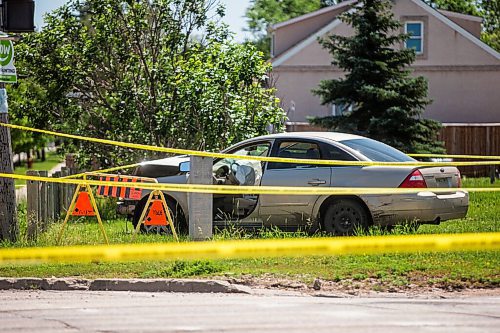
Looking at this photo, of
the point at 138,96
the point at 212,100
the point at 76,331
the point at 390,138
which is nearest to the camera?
the point at 76,331

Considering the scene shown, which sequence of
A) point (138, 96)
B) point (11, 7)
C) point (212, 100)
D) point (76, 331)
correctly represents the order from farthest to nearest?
point (138, 96), point (212, 100), point (11, 7), point (76, 331)

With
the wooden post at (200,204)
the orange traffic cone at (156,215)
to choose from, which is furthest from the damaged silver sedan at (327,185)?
the orange traffic cone at (156,215)

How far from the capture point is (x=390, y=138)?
29.3 metres

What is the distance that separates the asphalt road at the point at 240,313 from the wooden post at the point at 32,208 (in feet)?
12.2

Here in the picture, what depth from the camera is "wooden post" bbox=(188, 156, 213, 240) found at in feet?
43.2

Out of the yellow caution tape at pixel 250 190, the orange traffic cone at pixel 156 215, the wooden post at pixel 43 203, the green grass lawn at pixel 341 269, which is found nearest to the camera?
the green grass lawn at pixel 341 269

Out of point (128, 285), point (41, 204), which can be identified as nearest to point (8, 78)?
point (41, 204)

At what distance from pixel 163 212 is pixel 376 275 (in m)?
3.64

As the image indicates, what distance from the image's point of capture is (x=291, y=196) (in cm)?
1400

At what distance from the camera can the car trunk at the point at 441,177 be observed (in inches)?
537

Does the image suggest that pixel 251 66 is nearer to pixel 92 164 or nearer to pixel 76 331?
pixel 92 164

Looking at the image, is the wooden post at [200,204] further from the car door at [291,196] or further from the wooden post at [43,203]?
the wooden post at [43,203]

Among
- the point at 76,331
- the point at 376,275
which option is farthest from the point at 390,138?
the point at 76,331

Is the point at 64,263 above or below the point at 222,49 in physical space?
below
